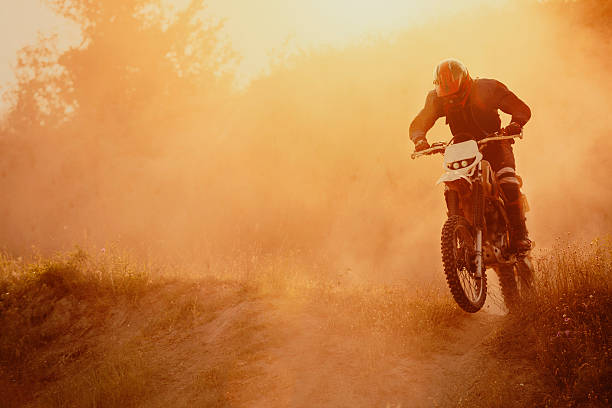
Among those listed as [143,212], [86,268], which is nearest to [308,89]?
[143,212]

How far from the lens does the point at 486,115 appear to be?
248 inches

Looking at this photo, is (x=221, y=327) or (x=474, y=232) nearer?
(x=474, y=232)

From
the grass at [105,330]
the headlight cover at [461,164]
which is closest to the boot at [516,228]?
the headlight cover at [461,164]

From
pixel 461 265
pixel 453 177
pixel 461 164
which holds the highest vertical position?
pixel 461 164

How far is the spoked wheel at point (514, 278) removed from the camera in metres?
6.08

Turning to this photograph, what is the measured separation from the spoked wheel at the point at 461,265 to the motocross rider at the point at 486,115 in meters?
0.77

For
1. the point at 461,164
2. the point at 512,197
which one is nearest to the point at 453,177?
the point at 461,164

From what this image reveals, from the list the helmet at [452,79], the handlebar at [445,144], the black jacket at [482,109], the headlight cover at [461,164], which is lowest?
the headlight cover at [461,164]

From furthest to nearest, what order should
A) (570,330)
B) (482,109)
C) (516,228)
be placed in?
1. (482,109)
2. (516,228)
3. (570,330)

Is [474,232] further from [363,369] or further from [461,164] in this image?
[363,369]

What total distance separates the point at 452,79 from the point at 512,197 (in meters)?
1.50

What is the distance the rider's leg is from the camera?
611cm

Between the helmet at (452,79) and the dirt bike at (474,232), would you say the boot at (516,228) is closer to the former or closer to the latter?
the dirt bike at (474,232)

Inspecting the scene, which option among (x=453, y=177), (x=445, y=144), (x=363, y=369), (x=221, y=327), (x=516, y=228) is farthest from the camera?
(x=221, y=327)
